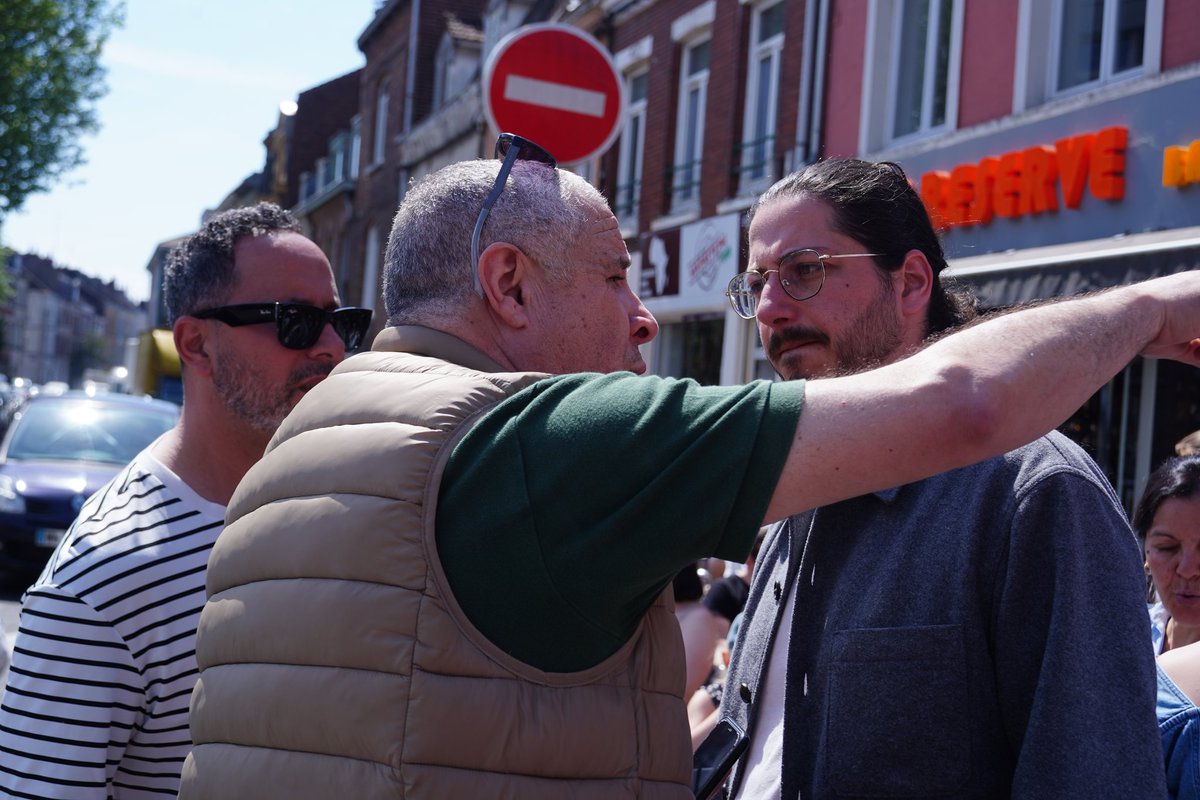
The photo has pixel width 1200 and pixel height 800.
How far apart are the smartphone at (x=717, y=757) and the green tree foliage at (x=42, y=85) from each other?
103 feet

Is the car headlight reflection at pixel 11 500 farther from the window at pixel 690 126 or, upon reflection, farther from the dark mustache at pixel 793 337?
the dark mustache at pixel 793 337

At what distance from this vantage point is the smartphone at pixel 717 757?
1866 millimetres

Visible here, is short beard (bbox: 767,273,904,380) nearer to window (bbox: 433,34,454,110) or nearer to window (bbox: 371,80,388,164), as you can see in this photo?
window (bbox: 433,34,454,110)

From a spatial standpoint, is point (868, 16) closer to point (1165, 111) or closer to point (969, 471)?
point (1165, 111)

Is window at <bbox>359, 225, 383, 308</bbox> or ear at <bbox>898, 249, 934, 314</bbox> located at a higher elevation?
window at <bbox>359, 225, 383, 308</bbox>

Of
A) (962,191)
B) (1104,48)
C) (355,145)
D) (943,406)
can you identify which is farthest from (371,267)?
(943,406)

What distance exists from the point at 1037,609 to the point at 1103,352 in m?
0.38

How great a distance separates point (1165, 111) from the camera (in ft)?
26.0

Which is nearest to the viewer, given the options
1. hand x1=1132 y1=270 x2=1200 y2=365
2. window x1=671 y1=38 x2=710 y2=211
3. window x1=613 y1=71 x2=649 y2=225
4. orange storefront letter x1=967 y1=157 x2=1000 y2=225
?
hand x1=1132 y1=270 x2=1200 y2=365

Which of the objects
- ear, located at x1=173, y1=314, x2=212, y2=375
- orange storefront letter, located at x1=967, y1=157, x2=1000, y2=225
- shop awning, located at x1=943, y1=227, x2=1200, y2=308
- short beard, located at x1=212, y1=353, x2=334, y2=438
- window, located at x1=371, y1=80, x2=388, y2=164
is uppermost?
window, located at x1=371, y1=80, x2=388, y2=164

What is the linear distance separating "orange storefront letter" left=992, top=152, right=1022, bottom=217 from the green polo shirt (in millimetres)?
8357

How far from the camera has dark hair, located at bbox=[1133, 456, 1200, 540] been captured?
134 inches

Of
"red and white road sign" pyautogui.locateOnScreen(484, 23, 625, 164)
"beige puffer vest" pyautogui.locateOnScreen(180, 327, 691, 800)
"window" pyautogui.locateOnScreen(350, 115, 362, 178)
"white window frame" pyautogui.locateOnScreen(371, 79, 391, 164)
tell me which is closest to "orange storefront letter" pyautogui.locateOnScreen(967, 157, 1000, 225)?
"red and white road sign" pyautogui.locateOnScreen(484, 23, 625, 164)

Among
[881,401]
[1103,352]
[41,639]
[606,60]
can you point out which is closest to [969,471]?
[1103,352]
